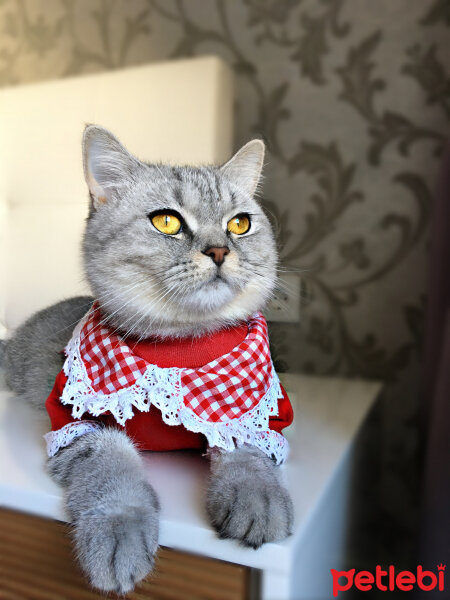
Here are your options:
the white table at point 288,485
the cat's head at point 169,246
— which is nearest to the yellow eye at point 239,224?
the cat's head at point 169,246

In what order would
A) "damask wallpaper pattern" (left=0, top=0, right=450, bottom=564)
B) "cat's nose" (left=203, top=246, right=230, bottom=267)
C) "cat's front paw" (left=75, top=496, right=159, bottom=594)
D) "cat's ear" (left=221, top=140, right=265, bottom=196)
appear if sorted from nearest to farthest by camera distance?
"cat's front paw" (left=75, top=496, right=159, bottom=594) → "cat's nose" (left=203, top=246, right=230, bottom=267) → "cat's ear" (left=221, top=140, right=265, bottom=196) → "damask wallpaper pattern" (left=0, top=0, right=450, bottom=564)

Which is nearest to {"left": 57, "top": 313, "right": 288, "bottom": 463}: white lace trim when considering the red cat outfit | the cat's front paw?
the red cat outfit

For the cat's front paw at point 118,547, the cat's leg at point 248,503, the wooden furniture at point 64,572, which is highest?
the cat's leg at point 248,503

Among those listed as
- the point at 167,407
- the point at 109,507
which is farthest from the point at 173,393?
the point at 109,507

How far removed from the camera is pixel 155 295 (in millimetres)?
524

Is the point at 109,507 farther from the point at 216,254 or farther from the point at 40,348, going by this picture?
the point at 40,348

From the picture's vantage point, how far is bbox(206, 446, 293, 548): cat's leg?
42 centimetres

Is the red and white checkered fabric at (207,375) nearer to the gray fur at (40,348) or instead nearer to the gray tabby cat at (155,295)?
the gray tabby cat at (155,295)

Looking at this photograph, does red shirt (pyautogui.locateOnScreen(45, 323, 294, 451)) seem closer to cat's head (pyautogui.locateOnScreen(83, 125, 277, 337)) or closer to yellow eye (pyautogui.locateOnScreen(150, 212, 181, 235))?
cat's head (pyautogui.locateOnScreen(83, 125, 277, 337))

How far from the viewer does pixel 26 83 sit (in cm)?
84

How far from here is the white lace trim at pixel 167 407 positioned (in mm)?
507

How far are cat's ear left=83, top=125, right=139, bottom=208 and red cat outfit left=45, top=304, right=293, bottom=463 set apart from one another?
0.53 feet

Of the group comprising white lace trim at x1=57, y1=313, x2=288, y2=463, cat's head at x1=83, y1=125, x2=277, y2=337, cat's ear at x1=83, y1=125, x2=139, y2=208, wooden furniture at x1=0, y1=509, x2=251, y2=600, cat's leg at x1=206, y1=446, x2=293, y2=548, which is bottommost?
wooden furniture at x1=0, y1=509, x2=251, y2=600

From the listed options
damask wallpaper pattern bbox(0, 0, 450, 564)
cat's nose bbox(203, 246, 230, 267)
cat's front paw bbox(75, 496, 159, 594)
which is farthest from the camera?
damask wallpaper pattern bbox(0, 0, 450, 564)
